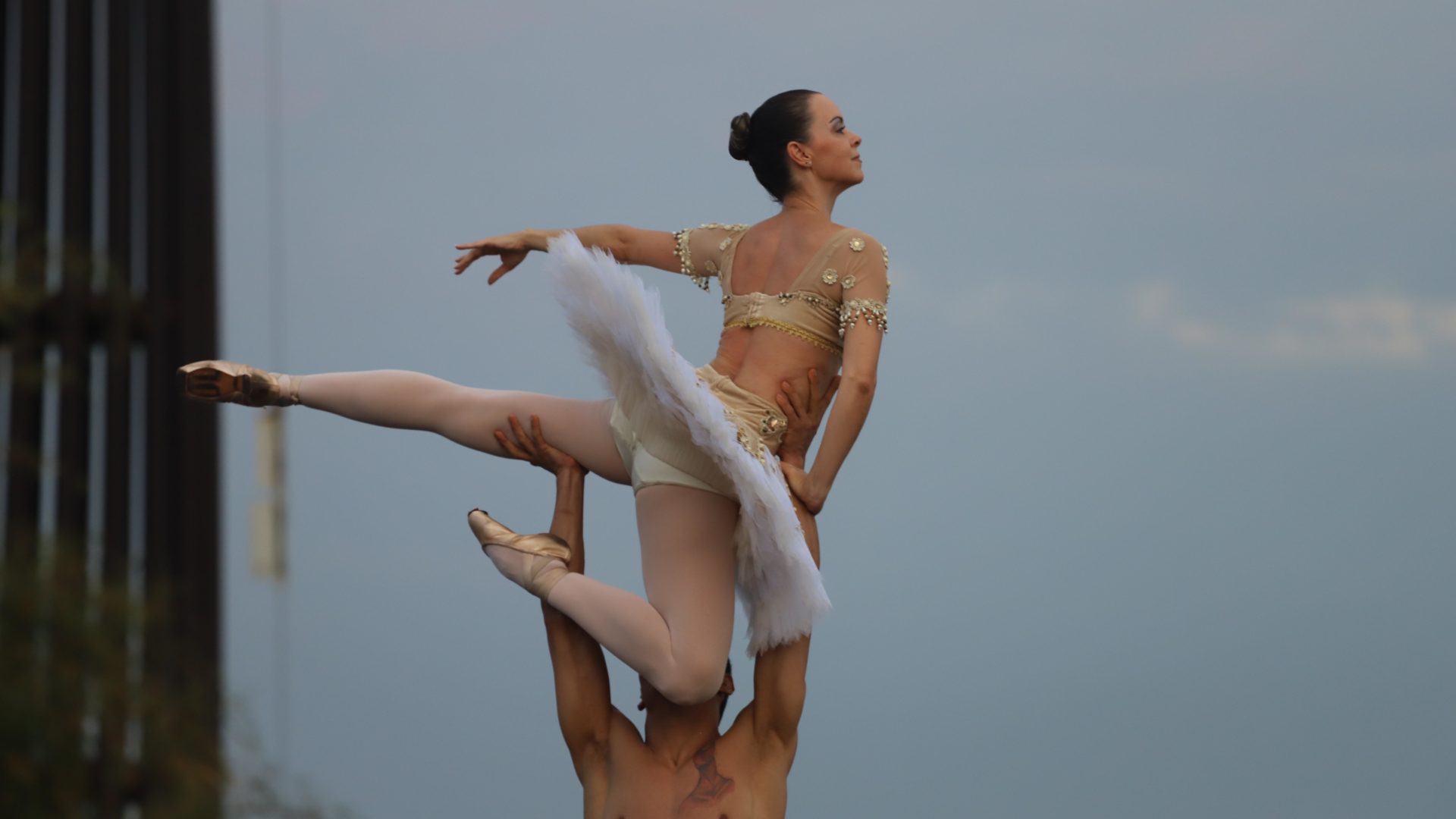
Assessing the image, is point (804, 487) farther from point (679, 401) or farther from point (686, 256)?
point (686, 256)

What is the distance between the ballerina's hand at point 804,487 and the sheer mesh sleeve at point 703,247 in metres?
0.64

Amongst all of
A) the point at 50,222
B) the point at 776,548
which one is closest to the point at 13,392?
the point at 50,222

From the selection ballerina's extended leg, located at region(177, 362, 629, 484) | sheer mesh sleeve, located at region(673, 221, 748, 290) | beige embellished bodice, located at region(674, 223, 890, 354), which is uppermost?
sheer mesh sleeve, located at region(673, 221, 748, 290)

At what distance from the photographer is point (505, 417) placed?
443cm

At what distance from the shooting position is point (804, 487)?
4.27 m

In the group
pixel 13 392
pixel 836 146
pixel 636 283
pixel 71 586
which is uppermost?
pixel 836 146

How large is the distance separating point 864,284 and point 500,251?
985mm

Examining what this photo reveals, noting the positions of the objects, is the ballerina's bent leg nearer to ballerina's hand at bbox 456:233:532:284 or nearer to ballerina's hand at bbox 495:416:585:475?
ballerina's hand at bbox 495:416:585:475

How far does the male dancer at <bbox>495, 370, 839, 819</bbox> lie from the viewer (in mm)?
4316

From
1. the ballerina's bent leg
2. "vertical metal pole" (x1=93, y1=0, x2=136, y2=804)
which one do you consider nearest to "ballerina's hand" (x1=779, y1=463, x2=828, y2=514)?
the ballerina's bent leg

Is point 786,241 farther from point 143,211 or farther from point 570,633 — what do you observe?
point 143,211

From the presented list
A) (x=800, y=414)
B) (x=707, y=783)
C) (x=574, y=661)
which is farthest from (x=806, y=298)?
(x=707, y=783)

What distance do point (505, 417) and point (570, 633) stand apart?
1.85 ft

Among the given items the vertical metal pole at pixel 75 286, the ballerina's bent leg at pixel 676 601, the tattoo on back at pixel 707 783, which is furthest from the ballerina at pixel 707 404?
the vertical metal pole at pixel 75 286
